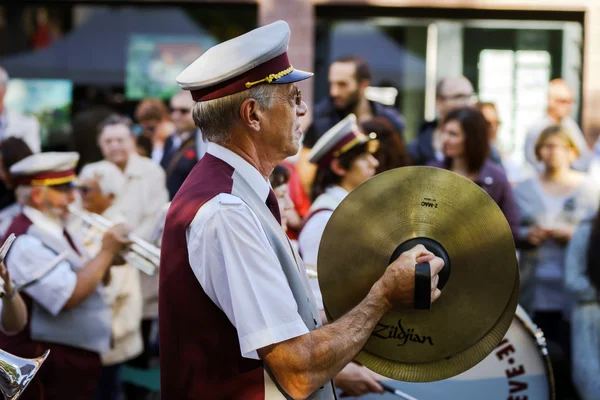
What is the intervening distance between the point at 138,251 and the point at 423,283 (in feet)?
9.67

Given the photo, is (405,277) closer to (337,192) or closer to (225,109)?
(225,109)

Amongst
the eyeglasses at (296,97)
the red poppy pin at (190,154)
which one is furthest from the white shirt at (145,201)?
the eyeglasses at (296,97)

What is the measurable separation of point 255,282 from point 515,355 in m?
1.99

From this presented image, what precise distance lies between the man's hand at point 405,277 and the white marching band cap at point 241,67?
601mm

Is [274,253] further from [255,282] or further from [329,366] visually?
[329,366]

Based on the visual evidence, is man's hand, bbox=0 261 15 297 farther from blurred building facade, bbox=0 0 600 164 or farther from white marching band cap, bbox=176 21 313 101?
blurred building facade, bbox=0 0 600 164

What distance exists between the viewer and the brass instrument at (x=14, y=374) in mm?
3150

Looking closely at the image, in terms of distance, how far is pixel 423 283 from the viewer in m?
2.77

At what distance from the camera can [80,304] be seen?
5.28 metres

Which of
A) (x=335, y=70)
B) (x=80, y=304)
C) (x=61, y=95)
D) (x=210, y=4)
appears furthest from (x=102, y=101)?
(x=80, y=304)

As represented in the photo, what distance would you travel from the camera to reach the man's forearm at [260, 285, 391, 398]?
2.59 m

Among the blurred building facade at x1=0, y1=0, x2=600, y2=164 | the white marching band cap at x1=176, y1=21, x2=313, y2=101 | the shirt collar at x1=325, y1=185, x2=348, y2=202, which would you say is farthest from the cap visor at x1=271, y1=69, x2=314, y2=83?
the blurred building facade at x1=0, y1=0, x2=600, y2=164

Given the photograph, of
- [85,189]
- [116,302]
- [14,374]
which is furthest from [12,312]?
[85,189]

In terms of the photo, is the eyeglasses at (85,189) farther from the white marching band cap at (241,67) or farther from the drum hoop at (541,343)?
the white marching band cap at (241,67)
